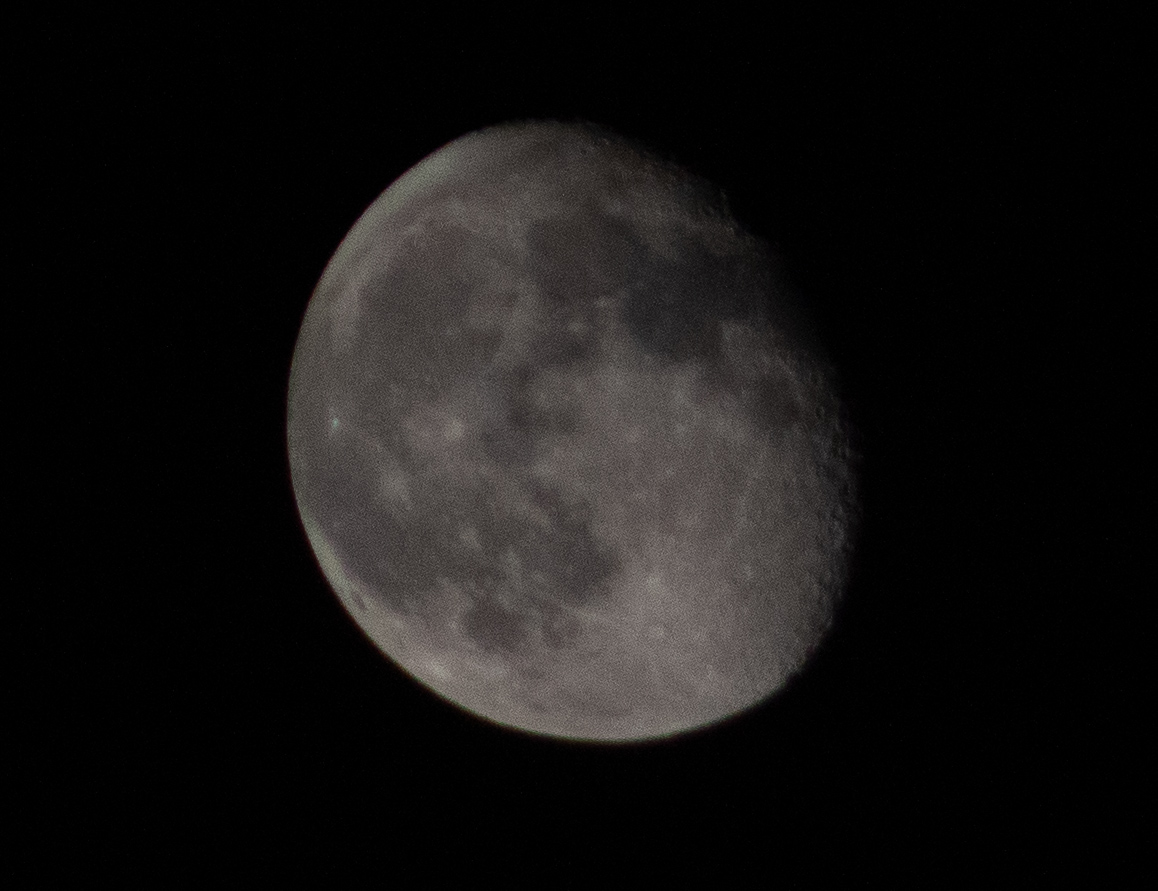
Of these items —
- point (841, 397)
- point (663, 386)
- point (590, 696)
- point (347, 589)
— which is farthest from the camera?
point (347, 589)

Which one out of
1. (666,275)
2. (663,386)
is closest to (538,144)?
(666,275)

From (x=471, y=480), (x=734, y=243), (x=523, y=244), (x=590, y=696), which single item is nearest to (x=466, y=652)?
(x=590, y=696)

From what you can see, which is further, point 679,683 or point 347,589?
point 347,589

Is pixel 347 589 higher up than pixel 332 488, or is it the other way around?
pixel 332 488

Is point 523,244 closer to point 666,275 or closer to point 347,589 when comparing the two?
point 666,275

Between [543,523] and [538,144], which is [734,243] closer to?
[538,144]

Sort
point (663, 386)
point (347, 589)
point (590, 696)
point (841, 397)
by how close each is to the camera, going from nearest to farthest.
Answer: point (663, 386) → point (841, 397) → point (590, 696) → point (347, 589)

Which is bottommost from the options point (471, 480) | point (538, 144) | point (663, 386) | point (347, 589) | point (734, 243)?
point (347, 589)
